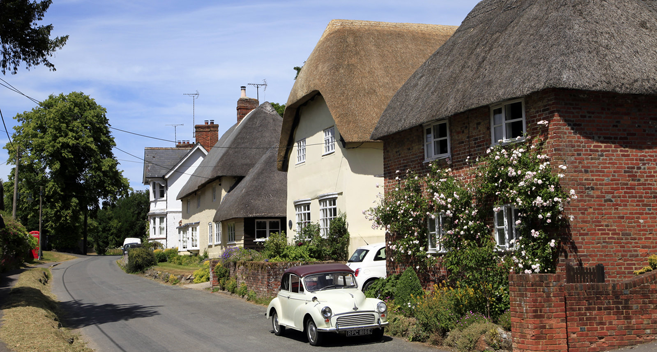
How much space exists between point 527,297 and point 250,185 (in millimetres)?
20506

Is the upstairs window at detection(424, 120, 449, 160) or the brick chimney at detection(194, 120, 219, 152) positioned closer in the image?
the upstairs window at detection(424, 120, 449, 160)

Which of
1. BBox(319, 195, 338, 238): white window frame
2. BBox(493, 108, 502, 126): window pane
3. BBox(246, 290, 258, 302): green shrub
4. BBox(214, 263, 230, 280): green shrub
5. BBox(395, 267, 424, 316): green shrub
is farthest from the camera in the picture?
BBox(214, 263, 230, 280): green shrub

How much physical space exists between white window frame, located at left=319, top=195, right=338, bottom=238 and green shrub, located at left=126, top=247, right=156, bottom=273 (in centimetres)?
1493

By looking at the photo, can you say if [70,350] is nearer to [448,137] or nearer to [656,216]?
[448,137]

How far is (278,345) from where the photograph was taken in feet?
37.0

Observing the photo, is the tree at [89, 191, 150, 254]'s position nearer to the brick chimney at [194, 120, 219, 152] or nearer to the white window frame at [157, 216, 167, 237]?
the white window frame at [157, 216, 167, 237]

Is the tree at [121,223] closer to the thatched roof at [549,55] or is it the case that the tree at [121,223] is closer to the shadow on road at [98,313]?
the shadow on road at [98,313]

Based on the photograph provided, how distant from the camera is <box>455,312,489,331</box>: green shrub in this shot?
10.8 metres

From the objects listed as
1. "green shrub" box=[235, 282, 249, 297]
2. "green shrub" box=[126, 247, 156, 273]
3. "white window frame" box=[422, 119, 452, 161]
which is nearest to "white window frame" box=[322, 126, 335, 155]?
"green shrub" box=[235, 282, 249, 297]

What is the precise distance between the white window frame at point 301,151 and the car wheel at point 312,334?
1315cm

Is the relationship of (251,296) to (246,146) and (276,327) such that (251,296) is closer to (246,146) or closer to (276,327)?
(276,327)

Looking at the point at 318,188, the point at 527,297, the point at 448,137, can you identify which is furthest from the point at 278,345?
the point at 318,188

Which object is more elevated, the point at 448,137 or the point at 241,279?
the point at 448,137

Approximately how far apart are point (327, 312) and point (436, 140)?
5.58m
